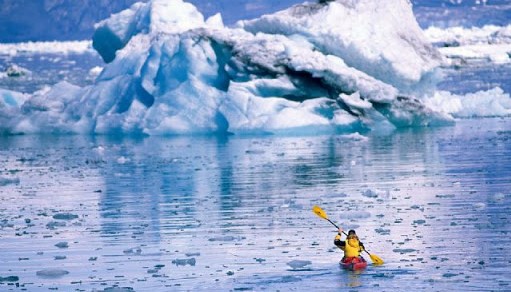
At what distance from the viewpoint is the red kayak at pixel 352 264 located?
36.6 feet

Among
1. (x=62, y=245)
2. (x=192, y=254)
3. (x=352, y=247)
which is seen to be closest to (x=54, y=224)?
(x=62, y=245)

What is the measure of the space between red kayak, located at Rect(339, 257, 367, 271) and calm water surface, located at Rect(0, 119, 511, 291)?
100 mm

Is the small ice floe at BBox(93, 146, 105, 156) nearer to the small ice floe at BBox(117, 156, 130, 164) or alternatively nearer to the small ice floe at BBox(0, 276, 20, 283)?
the small ice floe at BBox(117, 156, 130, 164)

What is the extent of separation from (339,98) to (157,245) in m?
10.9

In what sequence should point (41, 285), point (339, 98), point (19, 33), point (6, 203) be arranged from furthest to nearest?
1. point (19, 33)
2. point (339, 98)
3. point (6, 203)
4. point (41, 285)

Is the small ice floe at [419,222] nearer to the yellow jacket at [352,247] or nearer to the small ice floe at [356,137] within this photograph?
Result: the yellow jacket at [352,247]

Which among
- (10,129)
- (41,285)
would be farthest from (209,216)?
(10,129)

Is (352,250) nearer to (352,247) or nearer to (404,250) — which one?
(352,247)

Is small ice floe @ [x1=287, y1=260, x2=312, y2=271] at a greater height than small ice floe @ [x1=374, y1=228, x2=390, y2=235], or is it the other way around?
small ice floe @ [x1=374, y1=228, x2=390, y2=235]

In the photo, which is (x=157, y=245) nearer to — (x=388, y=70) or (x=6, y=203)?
(x=6, y=203)

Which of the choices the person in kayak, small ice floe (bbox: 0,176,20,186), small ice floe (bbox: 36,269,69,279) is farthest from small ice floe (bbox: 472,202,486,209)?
small ice floe (bbox: 0,176,20,186)

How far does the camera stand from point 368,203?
15.0m

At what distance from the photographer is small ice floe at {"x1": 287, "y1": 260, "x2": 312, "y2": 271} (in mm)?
11180

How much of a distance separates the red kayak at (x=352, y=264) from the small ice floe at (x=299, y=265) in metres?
0.31
